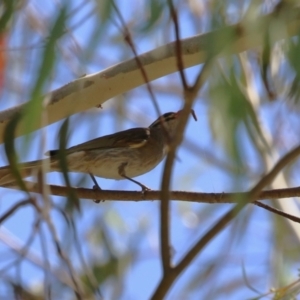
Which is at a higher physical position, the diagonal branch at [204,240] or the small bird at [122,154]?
the small bird at [122,154]

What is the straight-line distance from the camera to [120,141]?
3062mm

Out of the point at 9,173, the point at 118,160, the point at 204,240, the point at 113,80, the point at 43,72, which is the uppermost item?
the point at 118,160

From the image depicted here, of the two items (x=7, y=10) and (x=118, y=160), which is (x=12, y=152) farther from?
(x=118, y=160)

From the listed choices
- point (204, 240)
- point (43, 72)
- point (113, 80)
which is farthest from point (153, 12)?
point (113, 80)

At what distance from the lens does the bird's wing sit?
283 centimetres

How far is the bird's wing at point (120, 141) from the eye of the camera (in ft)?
9.29

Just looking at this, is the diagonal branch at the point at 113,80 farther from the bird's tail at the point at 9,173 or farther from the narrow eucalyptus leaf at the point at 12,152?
the narrow eucalyptus leaf at the point at 12,152

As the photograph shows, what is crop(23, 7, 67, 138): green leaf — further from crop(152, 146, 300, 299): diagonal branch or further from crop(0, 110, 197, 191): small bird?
crop(0, 110, 197, 191): small bird

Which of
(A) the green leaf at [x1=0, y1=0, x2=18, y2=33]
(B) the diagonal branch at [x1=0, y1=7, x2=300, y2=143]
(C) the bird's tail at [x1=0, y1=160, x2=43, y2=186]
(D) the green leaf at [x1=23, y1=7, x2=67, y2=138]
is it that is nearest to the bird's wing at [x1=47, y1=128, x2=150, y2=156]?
(C) the bird's tail at [x1=0, y1=160, x2=43, y2=186]

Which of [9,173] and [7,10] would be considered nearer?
[7,10]

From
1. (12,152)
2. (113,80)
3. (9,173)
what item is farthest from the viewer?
(9,173)

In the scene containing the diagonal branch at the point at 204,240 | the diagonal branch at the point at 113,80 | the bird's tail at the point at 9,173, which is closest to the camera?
the diagonal branch at the point at 204,240

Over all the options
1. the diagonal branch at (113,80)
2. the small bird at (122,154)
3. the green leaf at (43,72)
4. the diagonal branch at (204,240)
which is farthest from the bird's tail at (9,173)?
the diagonal branch at (204,240)

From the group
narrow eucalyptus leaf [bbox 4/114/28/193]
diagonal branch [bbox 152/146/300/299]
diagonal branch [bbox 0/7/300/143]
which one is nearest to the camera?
diagonal branch [bbox 152/146/300/299]
